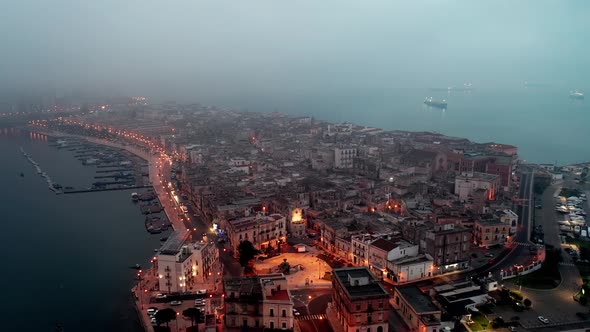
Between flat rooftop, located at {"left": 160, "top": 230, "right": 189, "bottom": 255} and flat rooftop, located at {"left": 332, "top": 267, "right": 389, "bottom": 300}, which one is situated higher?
flat rooftop, located at {"left": 332, "top": 267, "right": 389, "bottom": 300}

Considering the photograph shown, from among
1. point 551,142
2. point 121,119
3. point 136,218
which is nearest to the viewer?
point 136,218

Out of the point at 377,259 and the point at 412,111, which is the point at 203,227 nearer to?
the point at 377,259

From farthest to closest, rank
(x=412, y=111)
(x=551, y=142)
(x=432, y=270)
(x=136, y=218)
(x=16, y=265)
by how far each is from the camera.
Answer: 1. (x=412, y=111)
2. (x=551, y=142)
3. (x=136, y=218)
4. (x=16, y=265)
5. (x=432, y=270)

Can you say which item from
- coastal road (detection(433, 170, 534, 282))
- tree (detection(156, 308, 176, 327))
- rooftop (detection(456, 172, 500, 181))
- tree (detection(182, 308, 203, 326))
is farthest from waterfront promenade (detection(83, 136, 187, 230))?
rooftop (detection(456, 172, 500, 181))

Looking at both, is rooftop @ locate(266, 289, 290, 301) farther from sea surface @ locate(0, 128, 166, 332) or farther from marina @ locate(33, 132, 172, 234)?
marina @ locate(33, 132, 172, 234)

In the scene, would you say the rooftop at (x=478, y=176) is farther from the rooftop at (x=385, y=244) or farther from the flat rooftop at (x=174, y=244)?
the flat rooftop at (x=174, y=244)

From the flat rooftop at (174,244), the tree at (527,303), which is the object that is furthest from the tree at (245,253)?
the tree at (527,303)

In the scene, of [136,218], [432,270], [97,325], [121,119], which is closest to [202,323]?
[97,325]
